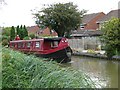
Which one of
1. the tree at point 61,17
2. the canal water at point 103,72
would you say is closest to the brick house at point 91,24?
the tree at point 61,17

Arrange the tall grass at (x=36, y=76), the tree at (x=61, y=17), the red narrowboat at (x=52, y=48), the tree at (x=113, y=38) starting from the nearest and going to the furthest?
the tall grass at (x=36, y=76)
the red narrowboat at (x=52, y=48)
the tree at (x=113, y=38)
the tree at (x=61, y=17)

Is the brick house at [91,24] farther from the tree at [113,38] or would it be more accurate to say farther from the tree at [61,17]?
the tree at [113,38]

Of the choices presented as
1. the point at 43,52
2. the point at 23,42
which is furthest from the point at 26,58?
the point at 23,42

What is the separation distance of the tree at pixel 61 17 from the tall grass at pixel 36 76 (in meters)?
30.3

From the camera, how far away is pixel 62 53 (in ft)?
57.7

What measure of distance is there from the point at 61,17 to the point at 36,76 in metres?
31.0

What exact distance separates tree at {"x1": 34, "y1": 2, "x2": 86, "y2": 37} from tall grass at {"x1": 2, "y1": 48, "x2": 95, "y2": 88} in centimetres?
3031

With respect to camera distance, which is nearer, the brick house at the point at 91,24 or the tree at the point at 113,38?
the tree at the point at 113,38

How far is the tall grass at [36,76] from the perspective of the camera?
406cm

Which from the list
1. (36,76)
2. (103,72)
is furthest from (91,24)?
(36,76)

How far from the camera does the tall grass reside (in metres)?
4.06

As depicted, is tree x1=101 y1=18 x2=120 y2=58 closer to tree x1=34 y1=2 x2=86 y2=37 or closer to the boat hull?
the boat hull

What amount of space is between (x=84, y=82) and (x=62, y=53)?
1336 centimetres

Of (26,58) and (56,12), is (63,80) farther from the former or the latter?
(56,12)
